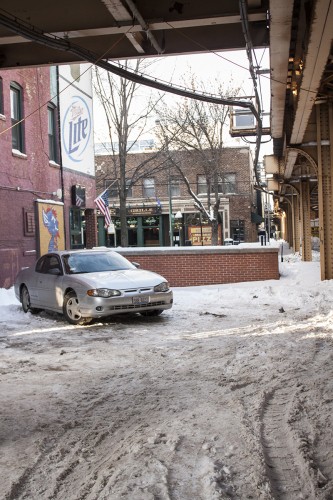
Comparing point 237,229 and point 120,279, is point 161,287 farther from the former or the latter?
point 237,229

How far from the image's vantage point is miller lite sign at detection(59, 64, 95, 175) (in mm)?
20531

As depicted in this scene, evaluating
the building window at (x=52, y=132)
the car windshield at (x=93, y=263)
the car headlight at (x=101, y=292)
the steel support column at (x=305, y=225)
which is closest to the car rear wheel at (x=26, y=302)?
the car windshield at (x=93, y=263)

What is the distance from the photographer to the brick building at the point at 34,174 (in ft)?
52.5

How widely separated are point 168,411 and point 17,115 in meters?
13.9

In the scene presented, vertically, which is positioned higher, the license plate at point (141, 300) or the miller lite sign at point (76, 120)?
the miller lite sign at point (76, 120)

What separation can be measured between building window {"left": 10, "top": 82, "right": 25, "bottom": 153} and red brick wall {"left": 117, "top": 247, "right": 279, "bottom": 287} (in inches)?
211

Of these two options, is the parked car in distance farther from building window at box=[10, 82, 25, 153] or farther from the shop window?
the shop window

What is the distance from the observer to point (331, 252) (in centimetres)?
1527

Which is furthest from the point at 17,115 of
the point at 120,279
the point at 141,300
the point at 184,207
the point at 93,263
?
the point at 184,207

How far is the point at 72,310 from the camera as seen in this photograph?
10680mm

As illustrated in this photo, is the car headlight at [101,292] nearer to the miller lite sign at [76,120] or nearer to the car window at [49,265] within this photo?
the car window at [49,265]

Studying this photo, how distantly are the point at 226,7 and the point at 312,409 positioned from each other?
17.2 ft

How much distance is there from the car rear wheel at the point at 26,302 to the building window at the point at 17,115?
603 cm

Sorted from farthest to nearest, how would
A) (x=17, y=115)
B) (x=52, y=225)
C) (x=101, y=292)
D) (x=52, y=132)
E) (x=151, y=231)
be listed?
(x=151, y=231) < (x=52, y=132) < (x=52, y=225) < (x=17, y=115) < (x=101, y=292)
